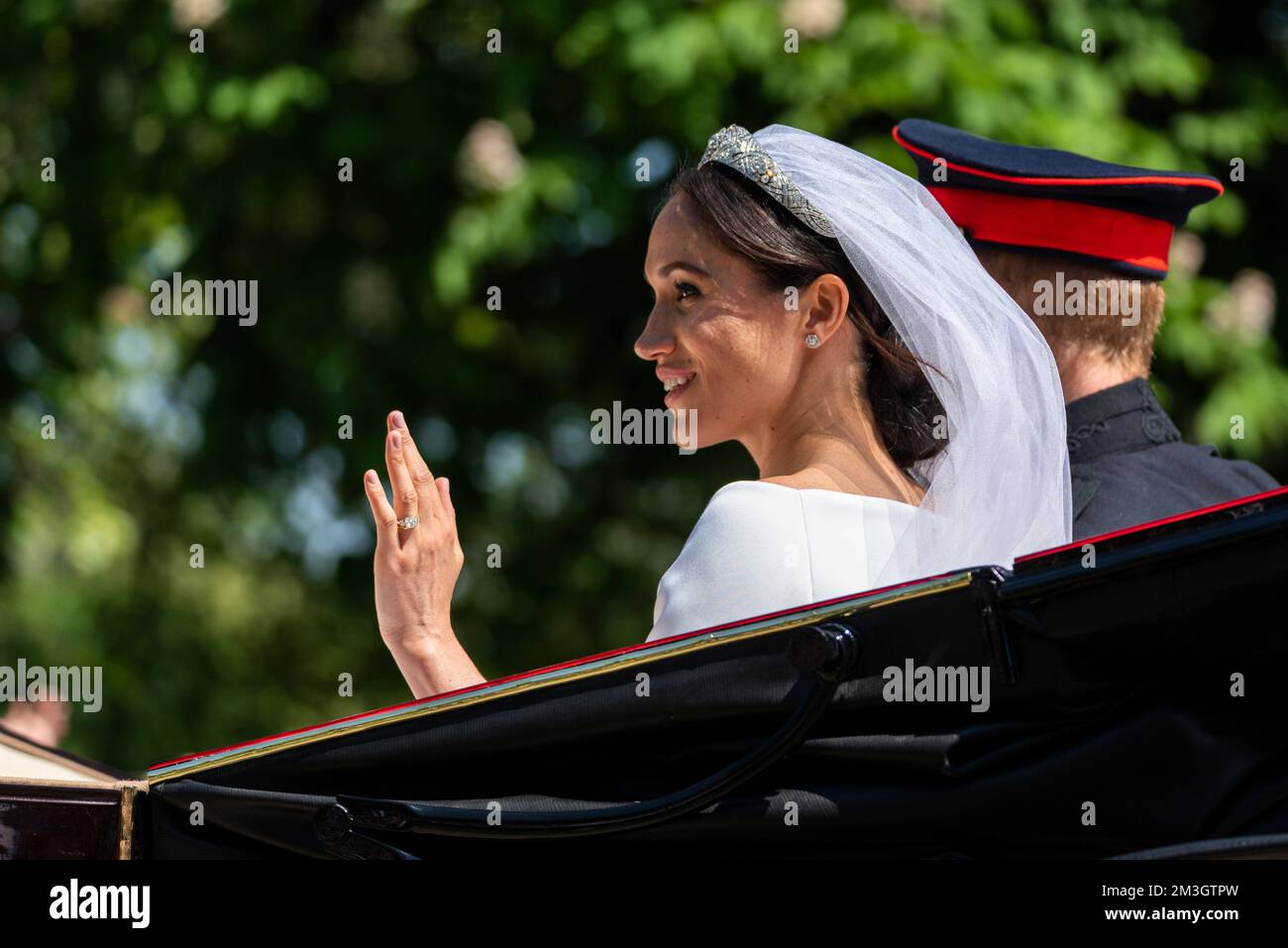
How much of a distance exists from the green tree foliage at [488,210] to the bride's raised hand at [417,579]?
280 centimetres

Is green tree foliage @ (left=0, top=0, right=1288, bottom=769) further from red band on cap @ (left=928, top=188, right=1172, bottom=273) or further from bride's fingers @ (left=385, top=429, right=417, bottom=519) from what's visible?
bride's fingers @ (left=385, top=429, right=417, bottom=519)

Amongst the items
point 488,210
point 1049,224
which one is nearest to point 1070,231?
point 1049,224

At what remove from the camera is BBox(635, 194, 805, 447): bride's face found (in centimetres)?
241

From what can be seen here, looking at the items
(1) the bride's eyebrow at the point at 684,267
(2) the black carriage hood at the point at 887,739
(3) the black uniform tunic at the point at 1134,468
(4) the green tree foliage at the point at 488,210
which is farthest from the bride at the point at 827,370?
(4) the green tree foliage at the point at 488,210

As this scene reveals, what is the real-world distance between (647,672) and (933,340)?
2.63 feet

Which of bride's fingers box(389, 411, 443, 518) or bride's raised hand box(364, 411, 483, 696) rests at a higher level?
bride's fingers box(389, 411, 443, 518)

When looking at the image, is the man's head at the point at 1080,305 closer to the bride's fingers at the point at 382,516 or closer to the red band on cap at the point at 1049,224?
the red band on cap at the point at 1049,224

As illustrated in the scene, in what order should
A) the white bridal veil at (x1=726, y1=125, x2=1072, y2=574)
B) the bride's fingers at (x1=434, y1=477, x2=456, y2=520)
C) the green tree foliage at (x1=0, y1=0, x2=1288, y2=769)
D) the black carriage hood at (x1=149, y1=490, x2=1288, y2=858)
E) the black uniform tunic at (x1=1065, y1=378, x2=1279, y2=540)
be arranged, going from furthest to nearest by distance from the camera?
the green tree foliage at (x1=0, y1=0, x2=1288, y2=769) < the black uniform tunic at (x1=1065, y1=378, x2=1279, y2=540) < the bride's fingers at (x1=434, y1=477, x2=456, y2=520) < the white bridal veil at (x1=726, y1=125, x2=1072, y2=574) < the black carriage hood at (x1=149, y1=490, x2=1288, y2=858)

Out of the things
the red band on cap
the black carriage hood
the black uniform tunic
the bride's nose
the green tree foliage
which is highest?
the green tree foliage

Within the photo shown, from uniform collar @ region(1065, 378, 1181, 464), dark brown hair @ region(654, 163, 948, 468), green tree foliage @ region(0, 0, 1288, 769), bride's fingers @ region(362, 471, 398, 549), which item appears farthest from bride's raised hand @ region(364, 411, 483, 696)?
green tree foliage @ region(0, 0, 1288, 769)

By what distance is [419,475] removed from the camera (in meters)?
2.35

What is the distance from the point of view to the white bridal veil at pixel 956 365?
7.42 feet

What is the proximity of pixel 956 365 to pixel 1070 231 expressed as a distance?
0.87 m

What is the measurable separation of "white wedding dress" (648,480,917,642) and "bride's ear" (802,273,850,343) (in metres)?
0.34
